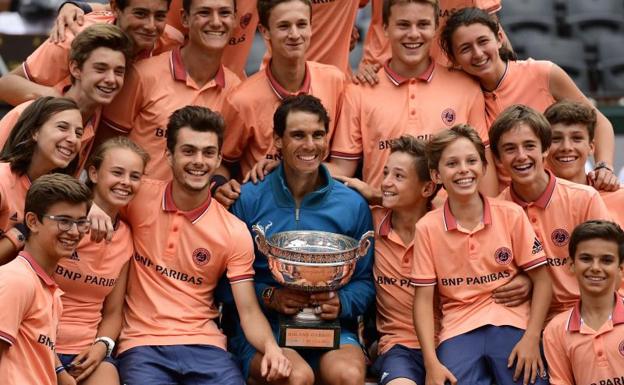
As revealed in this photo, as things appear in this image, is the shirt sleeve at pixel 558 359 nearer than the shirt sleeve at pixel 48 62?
Yes

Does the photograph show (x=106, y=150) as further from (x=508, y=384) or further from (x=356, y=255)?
(x=508, y=384)

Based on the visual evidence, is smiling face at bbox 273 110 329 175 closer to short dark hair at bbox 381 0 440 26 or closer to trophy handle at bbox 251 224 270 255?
trophy handle at bbox 251 224 270 255

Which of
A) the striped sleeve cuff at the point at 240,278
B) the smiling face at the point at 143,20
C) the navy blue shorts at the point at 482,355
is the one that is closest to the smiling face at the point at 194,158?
the striped sleeve cuff at the point at 240,278

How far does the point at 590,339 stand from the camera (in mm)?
5406

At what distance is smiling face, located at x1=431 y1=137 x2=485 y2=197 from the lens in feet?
18.5

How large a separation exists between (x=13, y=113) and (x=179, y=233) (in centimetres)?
96

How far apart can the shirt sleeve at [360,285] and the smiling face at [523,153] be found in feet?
2.38

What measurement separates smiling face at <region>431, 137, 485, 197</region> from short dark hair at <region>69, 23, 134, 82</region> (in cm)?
165

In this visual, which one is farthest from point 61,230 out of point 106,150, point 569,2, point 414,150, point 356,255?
point 569,2

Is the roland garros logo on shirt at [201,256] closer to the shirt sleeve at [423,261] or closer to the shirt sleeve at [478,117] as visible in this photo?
the shirt sleeve at [423,261]

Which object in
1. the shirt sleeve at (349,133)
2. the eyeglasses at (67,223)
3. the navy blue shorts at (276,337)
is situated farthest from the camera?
the shirt sleeve at (349,133)

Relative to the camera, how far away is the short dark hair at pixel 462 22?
630cm

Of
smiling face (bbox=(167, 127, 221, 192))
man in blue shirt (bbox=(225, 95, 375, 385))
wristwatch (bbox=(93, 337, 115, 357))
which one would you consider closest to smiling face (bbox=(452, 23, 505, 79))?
man in blue shirt (bbox=(225, 95, 375, 385))

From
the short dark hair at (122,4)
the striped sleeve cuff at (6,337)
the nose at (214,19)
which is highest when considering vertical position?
the short dark hair at (122,4)
